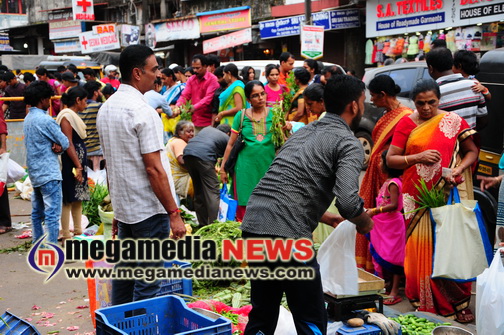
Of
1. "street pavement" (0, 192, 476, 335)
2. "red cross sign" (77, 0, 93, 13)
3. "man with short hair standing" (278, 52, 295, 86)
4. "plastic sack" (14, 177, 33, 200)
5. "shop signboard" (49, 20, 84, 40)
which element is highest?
"red cross sign" (77, 0, 93, 13)

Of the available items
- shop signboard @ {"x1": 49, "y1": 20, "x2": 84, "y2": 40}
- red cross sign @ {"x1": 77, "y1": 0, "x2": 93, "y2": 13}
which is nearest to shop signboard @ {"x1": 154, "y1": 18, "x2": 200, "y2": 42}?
red cross sign @ {"x1": 77, "y1": 0, "x2": 93, "y2": 13}

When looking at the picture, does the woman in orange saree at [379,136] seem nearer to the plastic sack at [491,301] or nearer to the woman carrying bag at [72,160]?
the plastic sack at [491,301]

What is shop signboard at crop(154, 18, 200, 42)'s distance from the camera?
1039 inches

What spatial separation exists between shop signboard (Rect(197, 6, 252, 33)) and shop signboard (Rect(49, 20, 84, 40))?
36.6ft

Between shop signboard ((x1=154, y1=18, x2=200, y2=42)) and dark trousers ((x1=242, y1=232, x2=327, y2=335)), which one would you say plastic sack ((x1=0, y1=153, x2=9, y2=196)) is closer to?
dark trousers ((x1=242, y1=232, x2=327, y2=335))

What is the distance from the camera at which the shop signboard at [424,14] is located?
1426 cm

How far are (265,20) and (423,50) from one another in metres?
9.38

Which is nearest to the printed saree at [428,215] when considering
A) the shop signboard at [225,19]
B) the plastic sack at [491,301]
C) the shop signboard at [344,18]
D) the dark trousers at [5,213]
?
the plastic sack at [491,301]

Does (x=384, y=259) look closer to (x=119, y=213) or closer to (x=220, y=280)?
(x=220, y=280)

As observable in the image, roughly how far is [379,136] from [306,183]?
258 centimetres

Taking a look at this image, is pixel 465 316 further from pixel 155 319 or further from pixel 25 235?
pixel 25 235

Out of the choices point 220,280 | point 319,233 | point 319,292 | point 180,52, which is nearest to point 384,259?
point 319,233

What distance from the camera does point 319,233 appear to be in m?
6.13

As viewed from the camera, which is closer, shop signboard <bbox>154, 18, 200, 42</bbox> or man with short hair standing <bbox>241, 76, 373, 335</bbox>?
man with short hair standing <bbox>241, 76, 373, 335</bbox>
